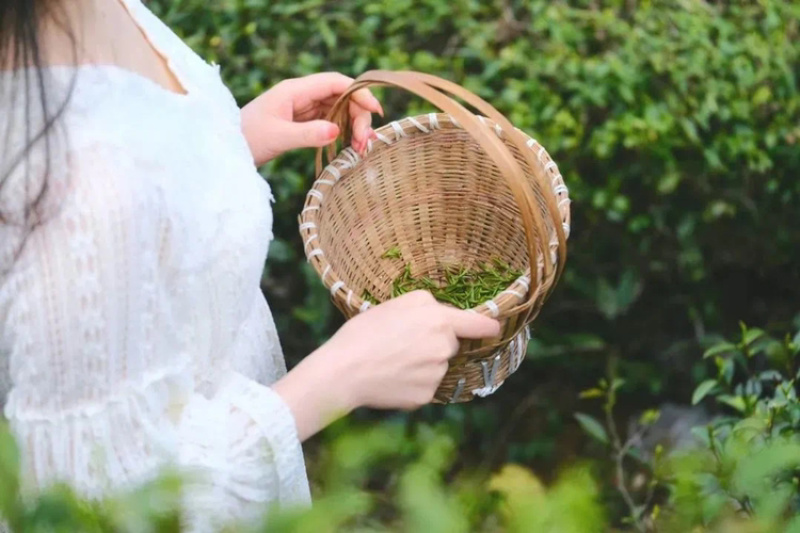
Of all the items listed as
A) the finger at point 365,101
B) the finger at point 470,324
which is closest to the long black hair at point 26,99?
the finger at point 470,324

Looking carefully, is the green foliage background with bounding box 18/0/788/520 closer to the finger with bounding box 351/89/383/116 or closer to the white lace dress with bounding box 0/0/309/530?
the finger with bounding box 351/89/383/116

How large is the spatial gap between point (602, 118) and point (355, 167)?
3.71ft

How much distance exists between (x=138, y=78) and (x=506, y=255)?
99cm

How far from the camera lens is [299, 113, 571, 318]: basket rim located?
4.71ft

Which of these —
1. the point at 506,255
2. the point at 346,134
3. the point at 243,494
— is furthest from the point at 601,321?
the point at 243,494

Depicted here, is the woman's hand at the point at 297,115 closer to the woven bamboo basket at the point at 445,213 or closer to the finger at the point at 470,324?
the woven bamboo basket at the point at 445,213

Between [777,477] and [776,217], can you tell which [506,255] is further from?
[776,217]

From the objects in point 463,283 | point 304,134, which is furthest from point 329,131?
point 463,283

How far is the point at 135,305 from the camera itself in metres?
1.04

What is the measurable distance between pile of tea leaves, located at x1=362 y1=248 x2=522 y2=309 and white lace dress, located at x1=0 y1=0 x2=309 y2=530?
0.73 metres

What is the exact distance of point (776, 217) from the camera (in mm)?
2887

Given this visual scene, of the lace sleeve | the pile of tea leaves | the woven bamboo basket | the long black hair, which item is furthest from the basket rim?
the long black hair

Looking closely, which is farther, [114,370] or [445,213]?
[445,213]

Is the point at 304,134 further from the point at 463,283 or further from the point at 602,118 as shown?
the point at 602,118
